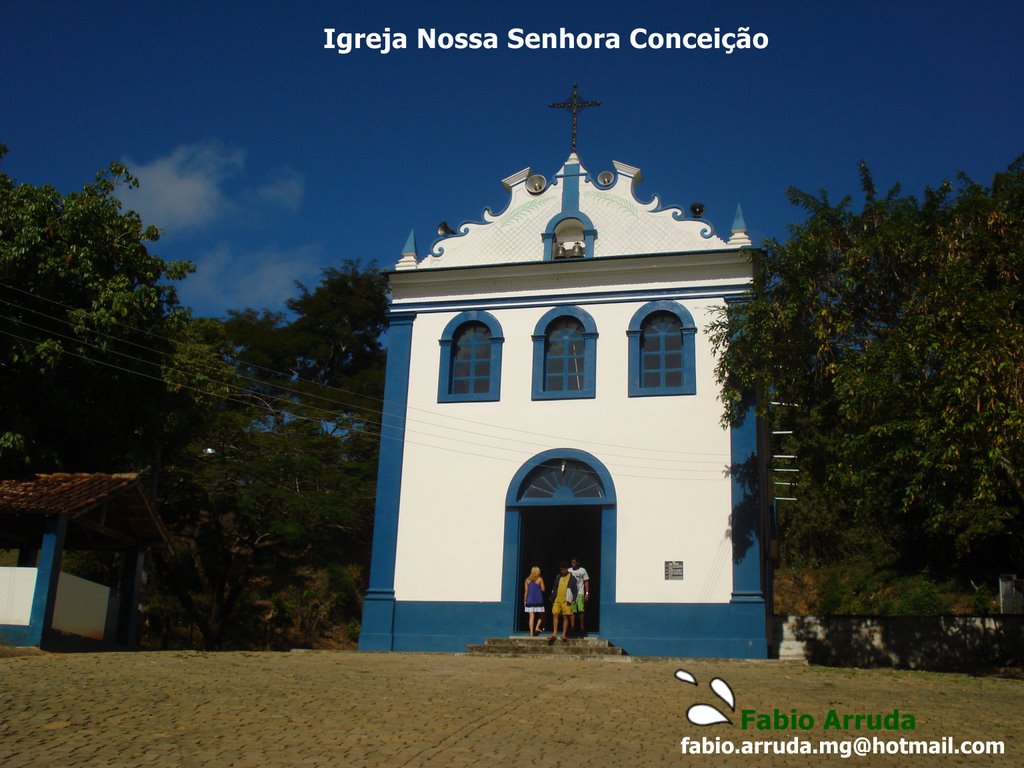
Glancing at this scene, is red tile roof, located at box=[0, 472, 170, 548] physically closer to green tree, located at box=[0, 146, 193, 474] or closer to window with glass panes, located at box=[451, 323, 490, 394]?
green tree, located at box=[0, 146, 193, 474]

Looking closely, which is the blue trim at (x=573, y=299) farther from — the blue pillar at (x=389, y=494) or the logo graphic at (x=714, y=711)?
the logo graphic at (x=714, y=711)

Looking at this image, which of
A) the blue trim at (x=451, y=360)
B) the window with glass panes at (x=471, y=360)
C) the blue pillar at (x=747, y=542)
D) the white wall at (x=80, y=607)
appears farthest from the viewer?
the window with glass panes at (x=471, y=360)

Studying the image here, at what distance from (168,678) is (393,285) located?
1020 cm

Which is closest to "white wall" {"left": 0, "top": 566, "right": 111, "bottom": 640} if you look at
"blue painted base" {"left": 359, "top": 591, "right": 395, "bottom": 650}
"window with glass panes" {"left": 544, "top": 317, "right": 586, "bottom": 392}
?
"blue painted base" {"left": 359, "top": 591, "right": 395, "bottom": 650}

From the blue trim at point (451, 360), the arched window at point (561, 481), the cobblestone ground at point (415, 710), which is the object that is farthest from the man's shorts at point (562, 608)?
the blue trim at point (451, 360)

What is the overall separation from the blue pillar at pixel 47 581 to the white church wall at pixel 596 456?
5637mm

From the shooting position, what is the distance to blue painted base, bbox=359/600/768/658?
16.0 metres

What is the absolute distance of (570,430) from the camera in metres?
17.7

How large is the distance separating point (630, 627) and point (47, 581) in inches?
333

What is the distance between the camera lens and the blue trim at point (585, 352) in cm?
1786

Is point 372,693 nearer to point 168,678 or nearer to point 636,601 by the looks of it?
point 168,678

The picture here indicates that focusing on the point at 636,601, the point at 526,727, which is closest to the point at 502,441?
the point at 636,601

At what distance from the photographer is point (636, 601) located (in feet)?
54.4

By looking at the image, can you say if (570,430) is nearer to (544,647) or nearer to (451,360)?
(451,360)
